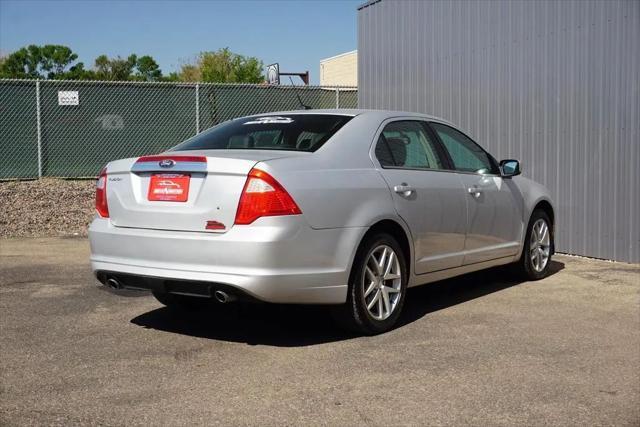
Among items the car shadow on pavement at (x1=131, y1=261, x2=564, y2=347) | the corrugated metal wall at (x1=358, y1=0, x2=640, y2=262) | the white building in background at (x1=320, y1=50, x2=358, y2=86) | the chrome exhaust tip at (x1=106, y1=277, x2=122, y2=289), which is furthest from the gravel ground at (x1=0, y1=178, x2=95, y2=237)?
the white building in background at (x1=320, y1=50, x2=358, y2=86)

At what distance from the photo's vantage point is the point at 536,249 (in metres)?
7.83

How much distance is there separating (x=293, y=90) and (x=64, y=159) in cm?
459

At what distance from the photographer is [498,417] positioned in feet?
13.0

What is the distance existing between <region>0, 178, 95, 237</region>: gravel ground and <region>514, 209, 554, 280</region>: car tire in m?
6.33

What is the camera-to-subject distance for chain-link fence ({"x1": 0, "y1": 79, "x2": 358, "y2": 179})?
13.9m

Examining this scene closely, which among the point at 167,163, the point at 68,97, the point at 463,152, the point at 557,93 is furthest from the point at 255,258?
the point at 68,97

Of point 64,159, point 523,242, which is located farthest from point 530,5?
point 64,159

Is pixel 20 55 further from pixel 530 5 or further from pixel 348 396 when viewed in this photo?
pixel 348 396

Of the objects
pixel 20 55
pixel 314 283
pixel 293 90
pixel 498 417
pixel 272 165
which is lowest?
pixel 498 417

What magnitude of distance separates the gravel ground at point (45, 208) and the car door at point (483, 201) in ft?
20.4

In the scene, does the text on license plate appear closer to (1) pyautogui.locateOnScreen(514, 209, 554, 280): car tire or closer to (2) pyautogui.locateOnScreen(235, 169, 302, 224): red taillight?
(2) pyautogui.locateOnScreen(235, 169, 302, 224): red taillight

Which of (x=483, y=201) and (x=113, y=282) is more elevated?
(x=483, y=201)

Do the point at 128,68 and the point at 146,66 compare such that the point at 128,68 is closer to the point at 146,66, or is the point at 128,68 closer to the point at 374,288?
the point at 146,66

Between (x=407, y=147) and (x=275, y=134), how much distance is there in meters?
1.12
